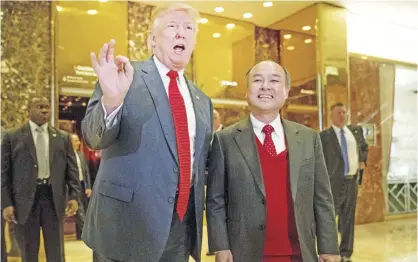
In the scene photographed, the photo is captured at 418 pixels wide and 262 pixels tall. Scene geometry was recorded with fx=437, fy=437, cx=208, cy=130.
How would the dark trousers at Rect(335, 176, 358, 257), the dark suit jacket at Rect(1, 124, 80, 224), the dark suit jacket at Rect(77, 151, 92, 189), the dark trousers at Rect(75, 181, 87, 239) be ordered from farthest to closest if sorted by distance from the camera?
the dark suit jacket at Rect(77, 151, 92, 189), the dark trousers at Rect(75, 181, 87, 239), the dark trousers at Rect(335, 176, 358, 257), the dark suit jacket at Rect(1, 124, 80, 224)

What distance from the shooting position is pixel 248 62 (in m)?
6.74

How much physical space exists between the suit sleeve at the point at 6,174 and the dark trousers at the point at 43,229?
201 millimetres

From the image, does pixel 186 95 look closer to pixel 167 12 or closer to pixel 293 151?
pixel 167 12

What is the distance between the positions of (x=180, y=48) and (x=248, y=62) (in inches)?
209

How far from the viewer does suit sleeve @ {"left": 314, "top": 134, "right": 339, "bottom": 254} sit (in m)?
1.79

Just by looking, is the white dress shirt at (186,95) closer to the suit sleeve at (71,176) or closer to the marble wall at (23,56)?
the suit sleeve at (71,176)

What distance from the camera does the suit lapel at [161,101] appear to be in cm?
140

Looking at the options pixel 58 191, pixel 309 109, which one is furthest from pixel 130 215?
pixel 309 109

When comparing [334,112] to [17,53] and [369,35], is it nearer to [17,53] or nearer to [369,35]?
[369,35]

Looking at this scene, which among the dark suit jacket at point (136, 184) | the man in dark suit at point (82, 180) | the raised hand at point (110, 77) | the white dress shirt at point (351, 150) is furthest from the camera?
the man in dark suit at point (82, 180)

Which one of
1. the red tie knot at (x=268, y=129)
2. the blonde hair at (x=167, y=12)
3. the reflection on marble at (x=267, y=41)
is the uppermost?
the reflection on marble at (x=267, y=41)

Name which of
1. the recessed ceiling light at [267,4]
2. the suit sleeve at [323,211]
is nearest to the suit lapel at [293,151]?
the suit sleeve at [323,211]

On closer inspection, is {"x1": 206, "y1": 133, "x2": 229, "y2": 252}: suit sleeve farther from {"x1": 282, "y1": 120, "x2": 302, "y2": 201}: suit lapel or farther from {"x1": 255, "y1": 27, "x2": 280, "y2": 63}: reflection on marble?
{"x1": 255, "y1": 27, "x2": 280, "y2": 63}: reflection on marble

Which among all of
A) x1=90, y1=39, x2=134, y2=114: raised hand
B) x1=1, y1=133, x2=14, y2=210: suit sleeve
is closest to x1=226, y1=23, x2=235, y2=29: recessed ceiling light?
x1=1, y1=133, x2=14, y2=210: suit sleeve
